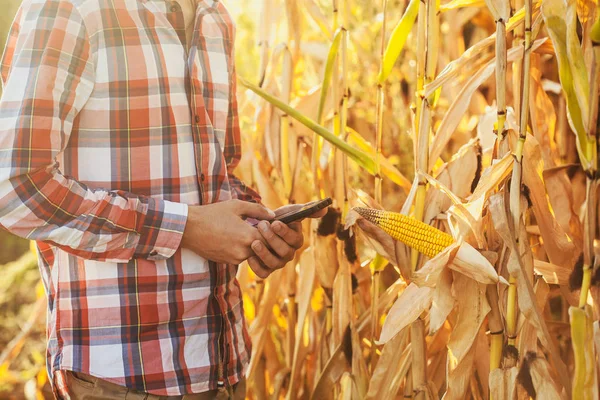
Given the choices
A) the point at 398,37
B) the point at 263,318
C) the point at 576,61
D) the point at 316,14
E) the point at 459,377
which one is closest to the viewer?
the point at 576,61

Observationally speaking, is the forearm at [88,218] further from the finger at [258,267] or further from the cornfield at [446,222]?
the cornfield at [446,222]

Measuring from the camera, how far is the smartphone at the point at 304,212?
96 centimetres

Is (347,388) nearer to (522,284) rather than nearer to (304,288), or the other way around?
(304,288)

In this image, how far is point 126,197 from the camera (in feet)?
3.06

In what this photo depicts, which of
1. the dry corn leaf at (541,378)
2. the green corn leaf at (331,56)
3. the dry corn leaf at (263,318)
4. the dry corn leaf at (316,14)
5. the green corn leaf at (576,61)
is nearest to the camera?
the green corn leaf at (576,61)

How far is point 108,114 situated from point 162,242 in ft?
0.69

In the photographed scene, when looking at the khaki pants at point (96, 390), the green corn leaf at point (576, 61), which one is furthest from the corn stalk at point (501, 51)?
the khaki pants at point (96, 390)

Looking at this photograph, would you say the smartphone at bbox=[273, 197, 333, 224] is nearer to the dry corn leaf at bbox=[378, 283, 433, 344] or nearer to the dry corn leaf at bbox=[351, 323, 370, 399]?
the dry corn leaf at bbox=[378, 283, 433, 344]

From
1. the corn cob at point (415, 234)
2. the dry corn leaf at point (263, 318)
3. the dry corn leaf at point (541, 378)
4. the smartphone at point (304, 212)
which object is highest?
the smartphone at point (304, 212)

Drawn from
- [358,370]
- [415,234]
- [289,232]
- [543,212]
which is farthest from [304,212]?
[358,370]

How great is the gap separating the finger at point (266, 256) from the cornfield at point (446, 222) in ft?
0.48

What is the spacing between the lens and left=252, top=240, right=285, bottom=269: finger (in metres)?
0.95

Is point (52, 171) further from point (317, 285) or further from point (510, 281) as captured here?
point (317, 285)

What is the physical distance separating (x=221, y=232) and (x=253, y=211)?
66 mm
